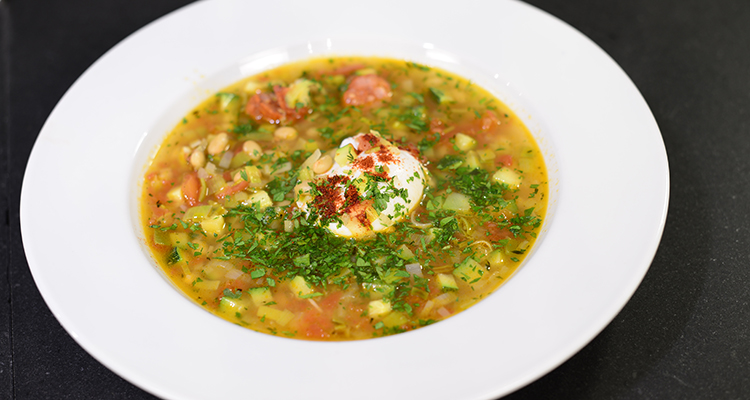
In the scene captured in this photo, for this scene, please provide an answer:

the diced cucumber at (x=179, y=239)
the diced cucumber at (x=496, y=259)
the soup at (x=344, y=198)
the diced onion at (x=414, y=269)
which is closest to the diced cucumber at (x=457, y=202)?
the soup at (x=344, y=198)

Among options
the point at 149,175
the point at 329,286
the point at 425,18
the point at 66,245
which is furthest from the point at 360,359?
the point at 425,18

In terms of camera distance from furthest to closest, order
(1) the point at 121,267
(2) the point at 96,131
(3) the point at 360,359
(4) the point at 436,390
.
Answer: (2) the point at 96,131 < (1) the point at 121,267 < (3) the point at 360,359 < (4) the point at 436,390

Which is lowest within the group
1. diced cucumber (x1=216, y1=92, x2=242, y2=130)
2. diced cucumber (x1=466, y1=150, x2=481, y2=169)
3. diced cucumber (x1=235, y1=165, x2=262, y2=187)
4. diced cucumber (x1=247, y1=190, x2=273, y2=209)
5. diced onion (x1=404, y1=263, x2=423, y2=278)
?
diced onion (x1=404, y1=263, x2=423, y2=278)

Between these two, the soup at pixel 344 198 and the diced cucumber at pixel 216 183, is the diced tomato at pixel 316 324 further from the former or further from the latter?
the diced cucumber at pixel 216 183

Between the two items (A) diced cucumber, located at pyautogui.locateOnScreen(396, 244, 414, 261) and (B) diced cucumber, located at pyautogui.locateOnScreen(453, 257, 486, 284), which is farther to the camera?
(A) diced cucumber, located at pyautogui.locateOnScreen(396, 244, 414, 261)

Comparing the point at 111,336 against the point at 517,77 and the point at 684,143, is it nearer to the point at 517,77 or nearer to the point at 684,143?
the point at 517,77

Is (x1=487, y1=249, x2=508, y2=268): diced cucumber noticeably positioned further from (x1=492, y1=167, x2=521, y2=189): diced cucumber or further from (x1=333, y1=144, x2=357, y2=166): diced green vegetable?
(x1=333, y1=144, x2=357, y2=166): diced green vegetable

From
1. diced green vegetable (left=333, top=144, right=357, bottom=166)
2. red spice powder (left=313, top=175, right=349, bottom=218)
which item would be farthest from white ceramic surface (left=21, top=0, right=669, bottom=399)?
diced green vegetable (left=333, top=144, right=357, bottom=166)
